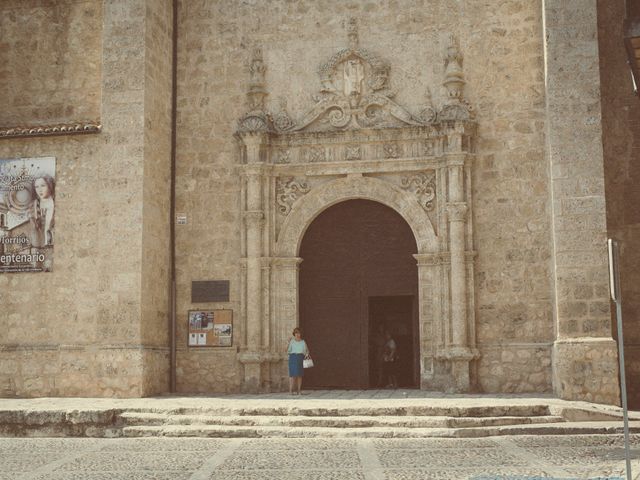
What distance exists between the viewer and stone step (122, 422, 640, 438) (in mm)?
10812

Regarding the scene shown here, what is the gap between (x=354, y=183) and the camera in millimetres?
15172

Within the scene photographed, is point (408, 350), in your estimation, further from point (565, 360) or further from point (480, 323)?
point (565, 360)

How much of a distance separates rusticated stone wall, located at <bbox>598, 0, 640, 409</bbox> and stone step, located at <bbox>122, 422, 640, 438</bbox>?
151 inches

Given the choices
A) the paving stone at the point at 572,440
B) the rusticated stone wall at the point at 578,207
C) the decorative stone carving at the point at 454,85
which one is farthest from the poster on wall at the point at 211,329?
the paving stone at the point at 572,440

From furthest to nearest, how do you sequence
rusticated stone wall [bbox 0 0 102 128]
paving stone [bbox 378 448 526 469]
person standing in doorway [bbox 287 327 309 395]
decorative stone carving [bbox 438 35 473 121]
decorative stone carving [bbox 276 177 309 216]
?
rusticated stone wall [bbox 0 0 102 128] → decorative stone carving [bbox 276 177 309 216] → decorative stone carving [bbox 438 35 473 121] → person standing in doorway [bbox 287 327 309 395] → paving stone [bbox 378 448 526 469]

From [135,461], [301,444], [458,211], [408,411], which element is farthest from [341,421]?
[458,211]

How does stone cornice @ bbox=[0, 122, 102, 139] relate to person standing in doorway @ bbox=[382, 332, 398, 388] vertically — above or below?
above

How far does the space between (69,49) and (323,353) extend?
23.7 ft

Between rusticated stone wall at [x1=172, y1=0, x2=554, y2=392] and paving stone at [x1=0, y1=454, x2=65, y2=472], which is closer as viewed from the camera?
paving stone at [x1=0, y1=454, x2=65, y2=472]

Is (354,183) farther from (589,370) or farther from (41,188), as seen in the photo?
(41,188)

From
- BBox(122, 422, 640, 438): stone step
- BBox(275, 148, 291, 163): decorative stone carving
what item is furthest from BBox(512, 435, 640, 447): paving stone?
BBox(275, 148, 291, 163): decorative stone carving

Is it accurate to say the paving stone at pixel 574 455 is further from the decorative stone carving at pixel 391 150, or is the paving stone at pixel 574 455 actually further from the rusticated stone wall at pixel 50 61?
the rusticated stone wall at pixel 50 61

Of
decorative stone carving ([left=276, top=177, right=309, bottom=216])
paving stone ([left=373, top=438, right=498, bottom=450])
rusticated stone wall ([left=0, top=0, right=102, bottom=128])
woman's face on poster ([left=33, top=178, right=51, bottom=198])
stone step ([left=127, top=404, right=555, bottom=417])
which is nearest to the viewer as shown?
paving stone ([left=373, top=438, right=498, bottom=450])

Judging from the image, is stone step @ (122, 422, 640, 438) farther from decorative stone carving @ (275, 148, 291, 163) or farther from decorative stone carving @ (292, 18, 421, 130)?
decorative stone carving @ (292, 18, 421, 130)
